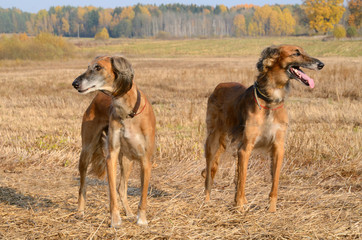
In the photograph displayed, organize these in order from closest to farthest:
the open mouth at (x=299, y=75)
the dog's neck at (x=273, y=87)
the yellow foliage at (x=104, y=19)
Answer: the open mouth at (x=299, y=75) → the dog's neck at (x=273, y=87) → the yellow foliage at (x=104, y=19)

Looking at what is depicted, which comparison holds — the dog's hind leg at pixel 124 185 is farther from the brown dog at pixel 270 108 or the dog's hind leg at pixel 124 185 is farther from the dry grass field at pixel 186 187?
the brown dog at pixel 270 108

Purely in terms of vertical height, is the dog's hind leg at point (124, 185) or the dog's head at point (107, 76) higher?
the dog's head at point (107, 76)

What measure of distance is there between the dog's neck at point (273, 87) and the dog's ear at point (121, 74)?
1.60 metres

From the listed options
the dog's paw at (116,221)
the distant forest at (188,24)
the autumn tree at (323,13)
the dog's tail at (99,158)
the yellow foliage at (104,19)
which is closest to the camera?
the dog's paw at (116,221)

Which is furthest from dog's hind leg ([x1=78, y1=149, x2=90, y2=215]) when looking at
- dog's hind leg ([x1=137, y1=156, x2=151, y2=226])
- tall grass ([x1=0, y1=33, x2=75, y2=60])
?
tall grass ([x1=0, y1=33, x2=75, y2=60])

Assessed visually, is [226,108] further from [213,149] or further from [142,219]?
[142,219]

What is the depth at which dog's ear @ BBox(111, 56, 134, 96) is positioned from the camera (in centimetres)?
423

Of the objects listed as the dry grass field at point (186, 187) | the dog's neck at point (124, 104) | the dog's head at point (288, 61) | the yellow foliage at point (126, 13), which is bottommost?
the dry grass field at point (186, 187)

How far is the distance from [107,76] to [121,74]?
143 mm

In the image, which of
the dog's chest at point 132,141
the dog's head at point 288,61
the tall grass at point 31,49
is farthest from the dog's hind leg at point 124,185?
the tall grass at point 31,49

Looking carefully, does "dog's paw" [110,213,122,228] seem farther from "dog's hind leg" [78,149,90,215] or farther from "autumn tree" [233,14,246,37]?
"autumn tree" [233,14,246,37]

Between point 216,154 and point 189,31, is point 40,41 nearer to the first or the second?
point 216,154

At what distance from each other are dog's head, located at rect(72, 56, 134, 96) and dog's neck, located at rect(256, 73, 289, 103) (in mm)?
1599

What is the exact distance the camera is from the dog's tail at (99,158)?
5.29 m
